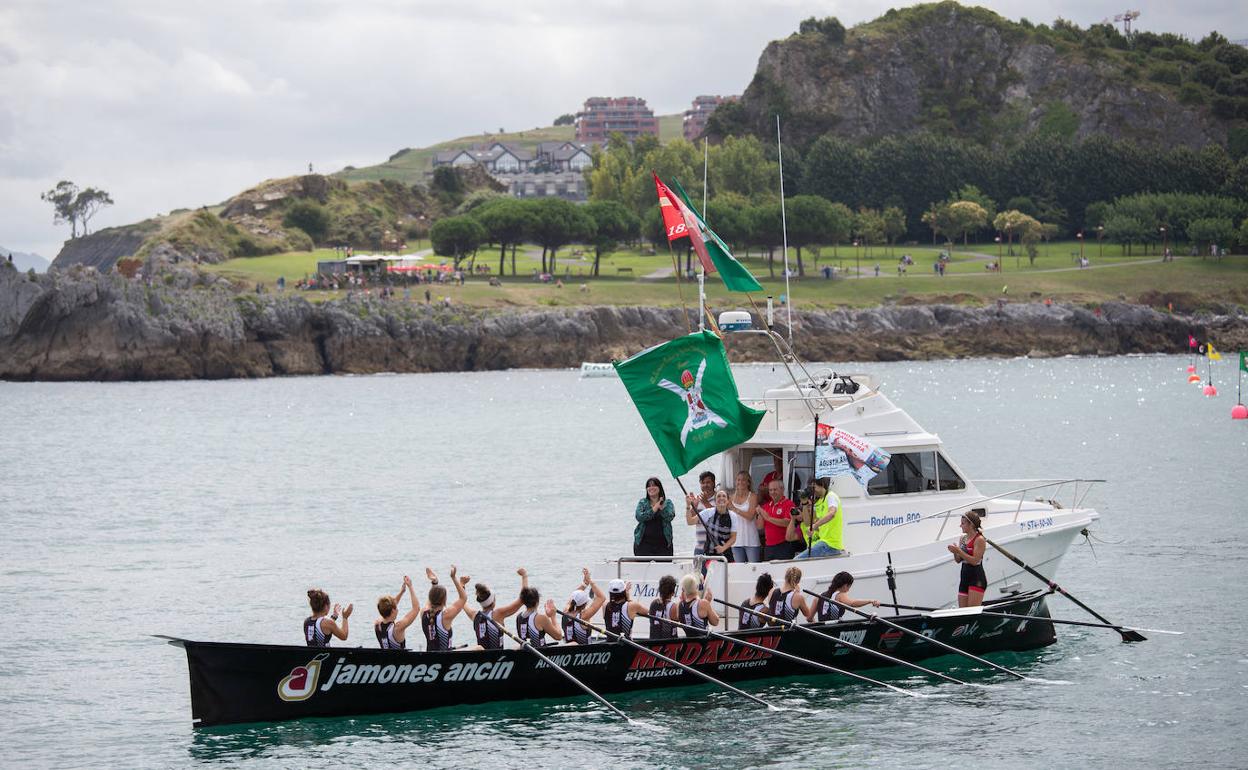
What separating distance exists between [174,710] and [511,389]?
79.5 meters

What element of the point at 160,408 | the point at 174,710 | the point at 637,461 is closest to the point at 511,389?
the point at 160,408

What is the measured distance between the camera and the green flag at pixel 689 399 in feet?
73.6

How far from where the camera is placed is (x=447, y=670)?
2020cm

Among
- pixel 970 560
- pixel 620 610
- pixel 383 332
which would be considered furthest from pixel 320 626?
pixel 383 332

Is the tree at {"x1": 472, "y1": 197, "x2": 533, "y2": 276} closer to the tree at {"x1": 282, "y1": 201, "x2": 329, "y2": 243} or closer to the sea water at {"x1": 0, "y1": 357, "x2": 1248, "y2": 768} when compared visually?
the tree at {"x1": 282, "y1": 201, "x2": 329, "y2": 243}

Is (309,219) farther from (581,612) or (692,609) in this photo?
(692,609)

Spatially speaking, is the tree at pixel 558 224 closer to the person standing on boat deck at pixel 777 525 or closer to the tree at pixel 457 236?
the tree at pixel 457 236

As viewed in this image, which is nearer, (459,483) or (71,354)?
(459,483)

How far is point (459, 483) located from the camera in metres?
53.6

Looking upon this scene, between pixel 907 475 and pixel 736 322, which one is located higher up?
pixel 736 322

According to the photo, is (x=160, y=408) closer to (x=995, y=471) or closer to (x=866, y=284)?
(x=995, y=471)

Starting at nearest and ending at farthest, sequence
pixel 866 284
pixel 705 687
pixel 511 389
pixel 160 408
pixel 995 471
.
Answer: pixel 705 687
pixel 995 471
pixel 160 408
pixel 511 389
pixel 866 284

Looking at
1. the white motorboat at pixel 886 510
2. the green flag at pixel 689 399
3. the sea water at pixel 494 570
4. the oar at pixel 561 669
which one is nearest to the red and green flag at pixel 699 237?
the green flag at pixel 689 399

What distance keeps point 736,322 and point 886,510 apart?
3.78m
